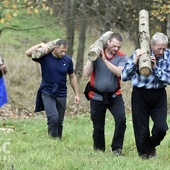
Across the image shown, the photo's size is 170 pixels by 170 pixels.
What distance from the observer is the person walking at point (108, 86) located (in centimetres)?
785

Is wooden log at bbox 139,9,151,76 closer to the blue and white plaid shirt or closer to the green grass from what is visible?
the blue and white plaid shirt

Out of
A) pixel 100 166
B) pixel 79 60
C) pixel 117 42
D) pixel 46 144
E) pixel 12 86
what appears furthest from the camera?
pixel 79 60

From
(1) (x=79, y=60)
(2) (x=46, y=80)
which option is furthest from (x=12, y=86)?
(2) (x=46, y=80)

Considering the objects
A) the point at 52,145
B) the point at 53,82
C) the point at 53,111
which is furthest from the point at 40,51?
the point at 52,145

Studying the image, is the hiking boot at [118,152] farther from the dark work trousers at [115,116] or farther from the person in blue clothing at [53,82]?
the person in blue clothing at [53,82]

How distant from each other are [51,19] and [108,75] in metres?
24.3

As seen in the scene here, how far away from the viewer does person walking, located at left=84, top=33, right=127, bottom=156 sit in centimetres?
785

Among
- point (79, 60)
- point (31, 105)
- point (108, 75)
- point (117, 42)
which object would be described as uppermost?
point (117, 42)

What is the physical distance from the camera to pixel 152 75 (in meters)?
7.10

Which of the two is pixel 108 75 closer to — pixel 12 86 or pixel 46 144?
pixel 46 144

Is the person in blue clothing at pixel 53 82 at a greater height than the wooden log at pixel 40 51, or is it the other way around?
the wooden log at pixel 40 51

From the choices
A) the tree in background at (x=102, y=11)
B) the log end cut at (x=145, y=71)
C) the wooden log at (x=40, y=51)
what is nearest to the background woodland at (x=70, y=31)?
the tree in background at (x=102, y=11)

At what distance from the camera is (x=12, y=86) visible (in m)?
20.3

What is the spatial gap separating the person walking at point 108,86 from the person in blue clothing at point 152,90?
57cm
